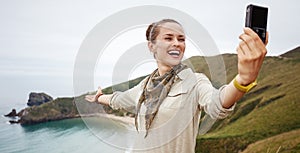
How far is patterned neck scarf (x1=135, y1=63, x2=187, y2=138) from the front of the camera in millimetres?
747

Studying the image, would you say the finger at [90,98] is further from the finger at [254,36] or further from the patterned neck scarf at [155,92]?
the finger at [254,36]

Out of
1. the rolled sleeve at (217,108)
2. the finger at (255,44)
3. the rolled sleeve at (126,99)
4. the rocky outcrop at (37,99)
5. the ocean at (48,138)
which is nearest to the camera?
the finger at (255,44)

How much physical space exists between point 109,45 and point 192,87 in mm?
225

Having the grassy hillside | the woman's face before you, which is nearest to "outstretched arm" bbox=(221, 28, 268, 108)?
the woman's face

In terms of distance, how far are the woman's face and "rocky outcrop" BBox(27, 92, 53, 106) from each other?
3.48m

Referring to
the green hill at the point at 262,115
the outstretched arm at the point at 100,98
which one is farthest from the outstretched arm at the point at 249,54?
the green hill at the point at 262,115

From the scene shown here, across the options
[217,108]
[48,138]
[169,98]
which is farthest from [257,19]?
[48,138]

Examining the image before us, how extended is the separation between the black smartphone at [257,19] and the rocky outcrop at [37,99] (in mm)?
3759

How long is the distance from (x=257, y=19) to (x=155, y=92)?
1.06 feet

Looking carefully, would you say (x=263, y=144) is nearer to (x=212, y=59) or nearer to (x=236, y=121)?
(x=236, y=121)

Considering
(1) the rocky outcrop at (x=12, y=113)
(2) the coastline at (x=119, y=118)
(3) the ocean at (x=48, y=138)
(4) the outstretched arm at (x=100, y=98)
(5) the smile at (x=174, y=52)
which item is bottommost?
(3) the ocean at (x=48, y=138)

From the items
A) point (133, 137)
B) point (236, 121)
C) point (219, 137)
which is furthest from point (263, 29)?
point (236, 121)

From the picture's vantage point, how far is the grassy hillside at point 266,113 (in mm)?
4051

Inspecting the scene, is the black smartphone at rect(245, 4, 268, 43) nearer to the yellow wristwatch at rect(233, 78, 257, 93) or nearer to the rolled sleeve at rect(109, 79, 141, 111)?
the yellow wristwatch at rect(233, 78, 257, 93)
